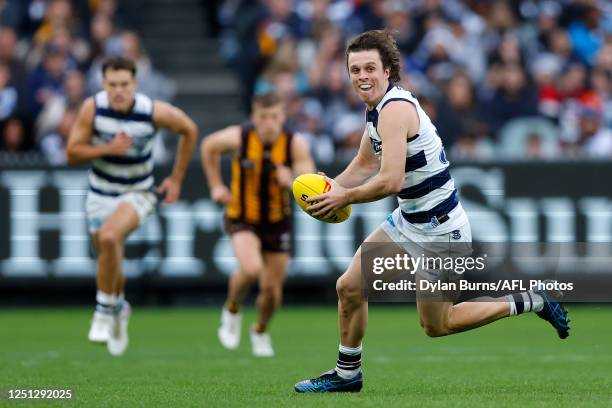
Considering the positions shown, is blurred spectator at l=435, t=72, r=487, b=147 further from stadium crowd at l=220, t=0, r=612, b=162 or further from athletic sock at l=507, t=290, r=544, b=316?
athletic sock at l=507, t=290, r=544, b=316

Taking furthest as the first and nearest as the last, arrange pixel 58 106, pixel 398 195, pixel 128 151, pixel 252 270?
1. pixel 58 106
2. pixel 252 270
3. pixel 128 151
4. pixel 398 195

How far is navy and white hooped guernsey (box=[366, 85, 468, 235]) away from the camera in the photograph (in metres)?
8.32

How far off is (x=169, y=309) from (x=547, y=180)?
4973 millimetres

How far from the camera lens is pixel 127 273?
53.9ft

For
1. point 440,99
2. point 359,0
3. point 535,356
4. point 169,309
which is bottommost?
point 169,309

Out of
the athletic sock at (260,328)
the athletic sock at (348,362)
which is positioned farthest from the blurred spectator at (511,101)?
the athletic sock at (348,362)

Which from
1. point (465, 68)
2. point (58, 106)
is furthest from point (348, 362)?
point (465, 68)

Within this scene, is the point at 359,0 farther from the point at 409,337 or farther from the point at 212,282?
the point at 409,337

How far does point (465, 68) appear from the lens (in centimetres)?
1848

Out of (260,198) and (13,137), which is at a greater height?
(260,198)

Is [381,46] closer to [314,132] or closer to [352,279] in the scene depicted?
[352,279]

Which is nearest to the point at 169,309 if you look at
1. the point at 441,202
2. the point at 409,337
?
the point at 409,337

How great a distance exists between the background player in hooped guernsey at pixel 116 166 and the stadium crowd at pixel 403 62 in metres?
5.12

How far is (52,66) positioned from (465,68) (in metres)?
5.69
